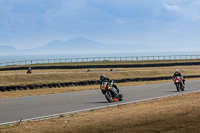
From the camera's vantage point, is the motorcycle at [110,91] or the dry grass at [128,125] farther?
the motorcycle at [110,91]

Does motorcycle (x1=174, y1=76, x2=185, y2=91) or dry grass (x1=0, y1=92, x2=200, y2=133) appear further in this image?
motorcycle (x1=174, y1=76, x2=185, y2=91)

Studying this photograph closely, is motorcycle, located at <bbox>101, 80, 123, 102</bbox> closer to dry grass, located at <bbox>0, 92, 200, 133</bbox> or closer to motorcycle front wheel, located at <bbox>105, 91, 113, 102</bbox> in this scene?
motorcycle front wheel, located at <bbox>105, 91, 113, 102</bbox>

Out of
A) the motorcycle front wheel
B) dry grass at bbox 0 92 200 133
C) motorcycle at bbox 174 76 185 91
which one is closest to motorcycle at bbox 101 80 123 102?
the motorcycle front wheel

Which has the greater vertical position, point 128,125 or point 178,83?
point 178,83

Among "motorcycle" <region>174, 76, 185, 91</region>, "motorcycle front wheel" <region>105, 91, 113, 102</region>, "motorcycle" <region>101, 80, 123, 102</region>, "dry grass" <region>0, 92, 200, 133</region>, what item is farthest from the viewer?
"motorcycle" <region>174, 76, 185, 91</region>

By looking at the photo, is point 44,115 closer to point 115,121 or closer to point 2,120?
point 2,120

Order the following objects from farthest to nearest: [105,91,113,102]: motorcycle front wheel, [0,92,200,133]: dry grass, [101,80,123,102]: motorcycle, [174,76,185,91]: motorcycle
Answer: [174,76,185,91]: motorcycle
[105,91,113,102]: motorcycle front wheel
[101,80,123,102]: motorcycle
[0,92,200,133]: dry grass

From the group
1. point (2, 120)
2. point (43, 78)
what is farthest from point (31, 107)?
point (43, 78)

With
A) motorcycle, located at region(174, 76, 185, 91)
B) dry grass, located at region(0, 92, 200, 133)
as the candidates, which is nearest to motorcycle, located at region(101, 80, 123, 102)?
dry grass, located at region(0, 92, 200, 133)

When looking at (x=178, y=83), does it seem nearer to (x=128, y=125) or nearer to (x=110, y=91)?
(x=110, y=91)

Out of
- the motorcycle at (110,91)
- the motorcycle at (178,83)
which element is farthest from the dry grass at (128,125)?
the motorcycle at (178,83)

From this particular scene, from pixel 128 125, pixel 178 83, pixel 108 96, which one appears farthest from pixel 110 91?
pixel 128 125

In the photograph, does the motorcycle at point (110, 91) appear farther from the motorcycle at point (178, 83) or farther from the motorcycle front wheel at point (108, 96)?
the motorcycle at point (178, 83)

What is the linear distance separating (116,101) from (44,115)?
577 centimetres
